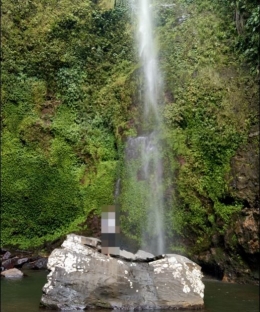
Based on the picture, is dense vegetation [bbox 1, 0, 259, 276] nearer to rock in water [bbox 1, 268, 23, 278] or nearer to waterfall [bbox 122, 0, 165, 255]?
waterfall [bbox 122, 0, 165, 255]

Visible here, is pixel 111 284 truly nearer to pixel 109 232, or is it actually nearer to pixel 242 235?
pixel 109 232

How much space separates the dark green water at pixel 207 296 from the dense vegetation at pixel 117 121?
69.8 inches

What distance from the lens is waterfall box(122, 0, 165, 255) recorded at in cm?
1089

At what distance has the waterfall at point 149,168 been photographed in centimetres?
1089

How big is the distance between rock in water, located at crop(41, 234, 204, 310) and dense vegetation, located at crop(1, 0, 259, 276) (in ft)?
10.6

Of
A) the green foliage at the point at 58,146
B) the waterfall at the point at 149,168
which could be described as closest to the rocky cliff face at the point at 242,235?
the waterfall at the point at 149,168

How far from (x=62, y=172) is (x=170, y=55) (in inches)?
176

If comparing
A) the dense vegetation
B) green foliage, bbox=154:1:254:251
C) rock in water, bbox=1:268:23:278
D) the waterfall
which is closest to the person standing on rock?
the dense vegetation

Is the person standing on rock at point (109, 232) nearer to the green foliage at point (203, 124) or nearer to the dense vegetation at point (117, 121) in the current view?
the dense vegetation at point (117, 121)

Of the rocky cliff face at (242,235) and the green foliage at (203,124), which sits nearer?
the rocky cliff face at (242,235)

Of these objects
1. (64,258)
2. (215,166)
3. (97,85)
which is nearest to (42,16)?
(64,258)

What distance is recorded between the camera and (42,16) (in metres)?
3.80

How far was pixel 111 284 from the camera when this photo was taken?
22.6 ft

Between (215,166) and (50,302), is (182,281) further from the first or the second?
(215,166)
